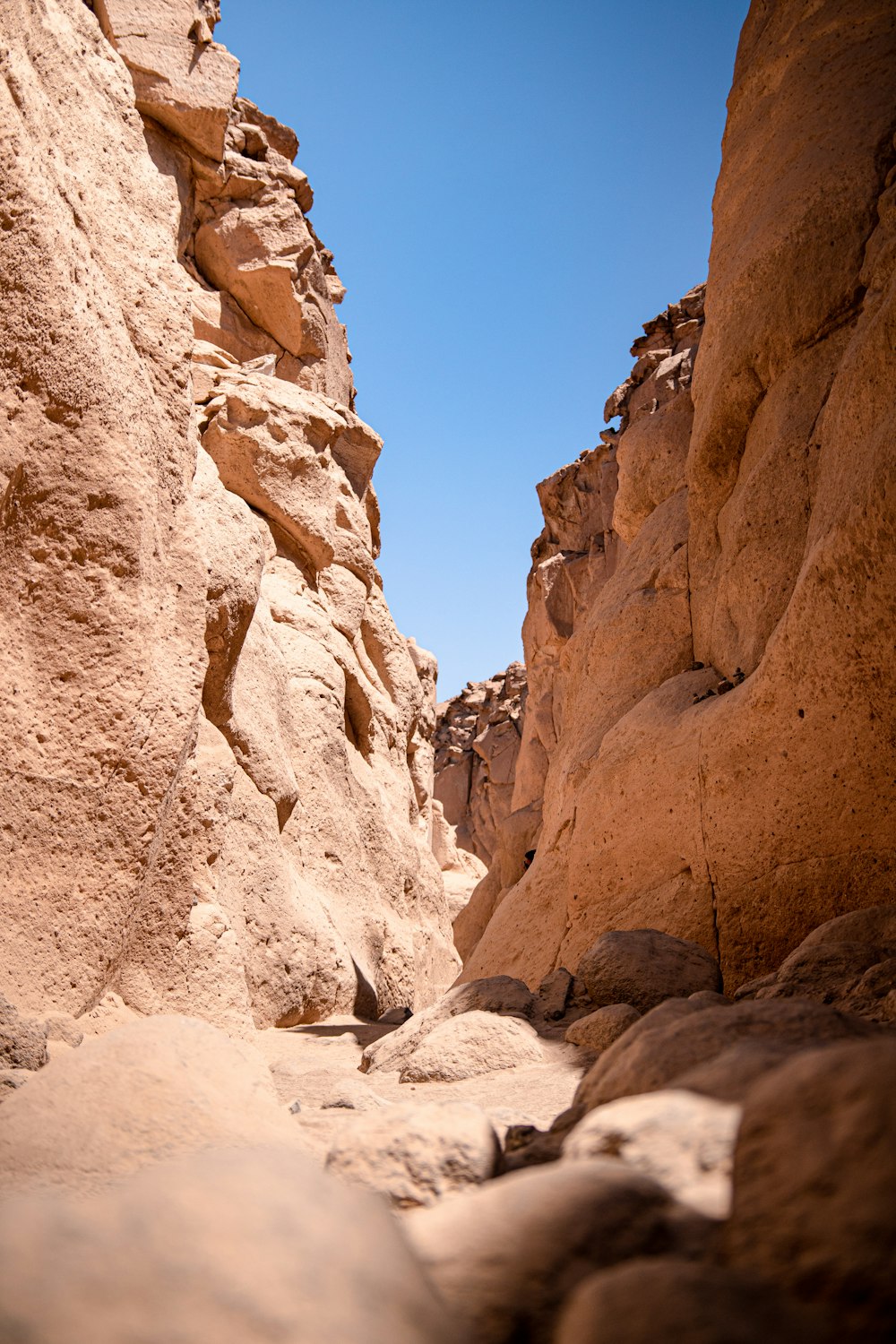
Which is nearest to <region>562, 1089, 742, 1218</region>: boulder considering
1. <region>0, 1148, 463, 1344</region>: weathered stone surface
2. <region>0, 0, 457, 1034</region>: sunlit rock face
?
<region>0, 1148, 463, 1344</region>: weathered stone surface

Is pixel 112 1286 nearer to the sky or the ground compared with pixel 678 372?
nearer to the ground

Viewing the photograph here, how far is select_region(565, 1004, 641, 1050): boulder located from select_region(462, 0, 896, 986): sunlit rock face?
1135mm

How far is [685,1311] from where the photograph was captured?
0.97 metres

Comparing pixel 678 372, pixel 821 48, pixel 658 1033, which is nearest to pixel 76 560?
pixel 658 1033

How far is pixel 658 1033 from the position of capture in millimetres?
1878

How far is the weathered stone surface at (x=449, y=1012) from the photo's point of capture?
14.0ft

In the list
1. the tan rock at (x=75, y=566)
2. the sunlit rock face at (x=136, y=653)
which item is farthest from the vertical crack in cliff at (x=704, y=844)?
the tan rock at (x=75, y=566)

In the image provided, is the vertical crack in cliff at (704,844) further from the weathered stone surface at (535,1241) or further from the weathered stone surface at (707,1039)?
the weathered stone surface at (535,1241)

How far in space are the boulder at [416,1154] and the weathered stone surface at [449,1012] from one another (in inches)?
95.8

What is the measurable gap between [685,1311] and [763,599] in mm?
4850

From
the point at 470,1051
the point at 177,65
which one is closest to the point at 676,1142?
the point at 470,1051

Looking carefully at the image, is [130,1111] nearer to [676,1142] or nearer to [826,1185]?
[676,1142]

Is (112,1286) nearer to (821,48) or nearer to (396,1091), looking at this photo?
(396,1091)

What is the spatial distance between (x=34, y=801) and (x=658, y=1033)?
252cm
